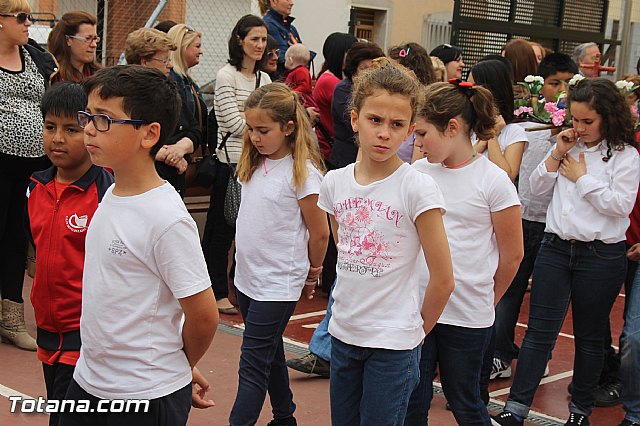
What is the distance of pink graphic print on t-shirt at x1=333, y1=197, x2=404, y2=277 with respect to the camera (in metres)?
3.41

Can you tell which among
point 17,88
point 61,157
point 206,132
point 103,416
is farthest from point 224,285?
point 103,416

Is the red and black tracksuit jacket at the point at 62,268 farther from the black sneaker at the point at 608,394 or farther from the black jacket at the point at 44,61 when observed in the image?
the black sneaker at the point at 608,394

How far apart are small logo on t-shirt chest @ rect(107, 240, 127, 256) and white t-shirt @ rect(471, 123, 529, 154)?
3067 mm

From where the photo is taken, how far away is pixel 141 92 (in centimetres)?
281

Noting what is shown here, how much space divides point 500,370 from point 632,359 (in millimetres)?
1157

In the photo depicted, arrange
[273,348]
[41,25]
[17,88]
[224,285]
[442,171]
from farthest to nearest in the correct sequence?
[41,25], [224,285], [17,88], [273,348], [442,171]

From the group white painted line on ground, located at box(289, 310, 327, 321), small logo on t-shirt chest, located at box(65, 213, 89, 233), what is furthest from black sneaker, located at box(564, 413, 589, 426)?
small logo on t-shirt chest, located at box(65, 213, 89, 233)

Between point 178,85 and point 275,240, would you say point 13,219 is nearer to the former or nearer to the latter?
point 178,85

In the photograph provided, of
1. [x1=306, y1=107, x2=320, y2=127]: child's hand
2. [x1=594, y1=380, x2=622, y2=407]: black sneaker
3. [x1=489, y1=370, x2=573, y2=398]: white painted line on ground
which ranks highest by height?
[x1=306, y1=107, x2=320, y2=127]: child's hand

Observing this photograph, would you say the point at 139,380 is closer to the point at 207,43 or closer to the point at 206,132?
the point at 206,132

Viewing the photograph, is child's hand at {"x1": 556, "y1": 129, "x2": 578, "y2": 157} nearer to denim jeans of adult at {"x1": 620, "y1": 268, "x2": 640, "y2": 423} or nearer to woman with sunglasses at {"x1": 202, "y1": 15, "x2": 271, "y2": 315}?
denim jeans of adult at {"x1": 620, "y1": 268, "x2": 640, "y2": 423}

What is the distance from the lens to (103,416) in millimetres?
2812

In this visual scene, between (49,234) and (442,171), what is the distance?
1704 mm

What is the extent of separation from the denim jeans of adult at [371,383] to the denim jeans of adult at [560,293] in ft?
5.05
